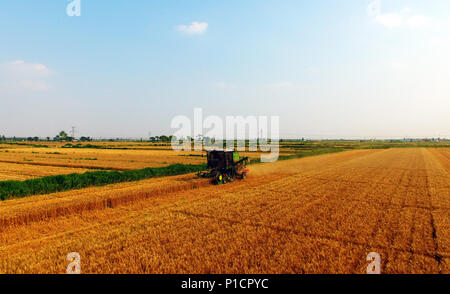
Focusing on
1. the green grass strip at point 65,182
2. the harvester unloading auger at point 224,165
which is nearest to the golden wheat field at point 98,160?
the green grass strip at point 65,182

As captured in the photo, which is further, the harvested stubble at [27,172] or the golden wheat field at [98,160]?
the golden wheat field at [98,160]

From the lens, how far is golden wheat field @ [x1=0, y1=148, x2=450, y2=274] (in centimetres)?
557

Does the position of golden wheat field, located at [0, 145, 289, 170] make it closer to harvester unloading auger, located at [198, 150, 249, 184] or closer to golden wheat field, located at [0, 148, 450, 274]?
harvester unloading auger, located at [198, 150, 249, 184]

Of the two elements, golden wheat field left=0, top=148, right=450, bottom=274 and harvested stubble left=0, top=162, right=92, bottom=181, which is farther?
harvested stubble left=0, top=162, right=92, bottom=181

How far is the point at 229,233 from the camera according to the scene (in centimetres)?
741

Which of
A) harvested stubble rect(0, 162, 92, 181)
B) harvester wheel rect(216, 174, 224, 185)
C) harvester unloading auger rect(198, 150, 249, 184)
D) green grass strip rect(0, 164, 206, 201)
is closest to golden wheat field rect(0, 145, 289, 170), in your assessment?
harvested stubble rect(0, 162, 92, 181)

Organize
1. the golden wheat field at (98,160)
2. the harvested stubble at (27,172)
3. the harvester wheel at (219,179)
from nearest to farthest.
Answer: the harvester wheel at (219,179) → the harvested stubble at (27,172) → the golden wheat field at (98,160)

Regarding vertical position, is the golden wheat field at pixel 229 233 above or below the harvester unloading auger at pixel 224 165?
below

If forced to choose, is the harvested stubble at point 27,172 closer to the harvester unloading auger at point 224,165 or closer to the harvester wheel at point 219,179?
the harvester unloading auger at point 224,165

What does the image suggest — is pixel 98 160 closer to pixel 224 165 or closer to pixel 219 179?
pixel 224 165

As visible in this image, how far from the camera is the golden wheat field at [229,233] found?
5.57 metres
